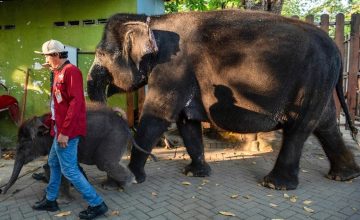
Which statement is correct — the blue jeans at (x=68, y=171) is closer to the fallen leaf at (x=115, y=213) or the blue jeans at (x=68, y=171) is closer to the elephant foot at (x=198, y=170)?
the fallen leaf at (x=115, y=213)

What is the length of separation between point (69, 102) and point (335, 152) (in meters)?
3.97

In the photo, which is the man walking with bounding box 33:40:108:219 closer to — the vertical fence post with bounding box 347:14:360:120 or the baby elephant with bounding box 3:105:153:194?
the baby elephant with bounding box 3:105:153:194

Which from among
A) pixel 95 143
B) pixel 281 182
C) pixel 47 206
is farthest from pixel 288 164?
pixel 47 206

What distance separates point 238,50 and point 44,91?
4.42 metres

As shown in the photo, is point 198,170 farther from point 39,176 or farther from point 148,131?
point 39,176

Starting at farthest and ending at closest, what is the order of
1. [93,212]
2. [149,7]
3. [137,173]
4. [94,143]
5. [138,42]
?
[149,7] → [137,173] → [138,42] → [94,143] → [93,212]

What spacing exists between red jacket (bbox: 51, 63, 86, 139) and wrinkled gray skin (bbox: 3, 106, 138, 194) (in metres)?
0.56

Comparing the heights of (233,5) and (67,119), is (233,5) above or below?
above

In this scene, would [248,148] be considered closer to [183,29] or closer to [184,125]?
[184,125]

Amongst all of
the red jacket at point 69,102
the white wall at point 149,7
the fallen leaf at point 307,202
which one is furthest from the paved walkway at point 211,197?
the white wall at point 149,7

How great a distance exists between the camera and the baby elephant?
437 centimetres

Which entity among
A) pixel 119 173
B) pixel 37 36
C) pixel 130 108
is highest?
pixel 37 36

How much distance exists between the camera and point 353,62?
23.7ft

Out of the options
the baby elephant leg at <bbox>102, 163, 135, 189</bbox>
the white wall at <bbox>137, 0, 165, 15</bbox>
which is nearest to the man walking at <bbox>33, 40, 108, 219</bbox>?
the baby elephant leg at <bbox>102, 163, 135, 189</bbox>
